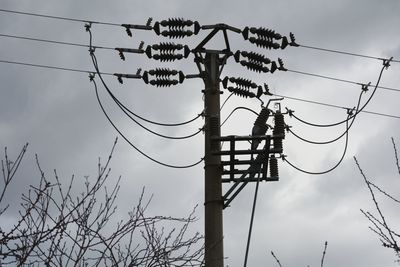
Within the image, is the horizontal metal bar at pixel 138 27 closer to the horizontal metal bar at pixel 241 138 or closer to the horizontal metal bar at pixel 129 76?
the horizontal metal bar at pixel 129 76

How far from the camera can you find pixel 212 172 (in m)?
10.3

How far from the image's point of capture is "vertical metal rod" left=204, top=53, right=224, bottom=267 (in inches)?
379

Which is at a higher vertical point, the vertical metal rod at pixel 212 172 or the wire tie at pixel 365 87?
the wire tie at pixel 365 87

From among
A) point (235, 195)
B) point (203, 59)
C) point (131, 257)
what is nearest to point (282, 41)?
point (203, 59)

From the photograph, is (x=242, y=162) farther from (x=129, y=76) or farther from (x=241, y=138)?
(x=129, y=76)

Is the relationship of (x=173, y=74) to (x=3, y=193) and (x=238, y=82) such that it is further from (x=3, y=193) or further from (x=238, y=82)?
(x=3, y=193)

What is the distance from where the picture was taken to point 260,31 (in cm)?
1138

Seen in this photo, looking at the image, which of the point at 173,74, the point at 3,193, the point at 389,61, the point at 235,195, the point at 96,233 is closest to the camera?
the point at 3,193

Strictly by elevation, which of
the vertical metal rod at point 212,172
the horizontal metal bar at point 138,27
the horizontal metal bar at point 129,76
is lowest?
the vertical metal rod at point 212,172

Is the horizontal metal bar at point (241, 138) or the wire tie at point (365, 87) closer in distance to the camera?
the horizontal metal bar at point (241, 138)

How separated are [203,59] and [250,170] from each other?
1.91 metres

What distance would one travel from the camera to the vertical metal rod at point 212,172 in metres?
9.62

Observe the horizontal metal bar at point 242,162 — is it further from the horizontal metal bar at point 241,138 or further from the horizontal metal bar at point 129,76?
the horizontal metal bar at point 129,76

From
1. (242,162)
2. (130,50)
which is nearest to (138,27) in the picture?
(130,50)
